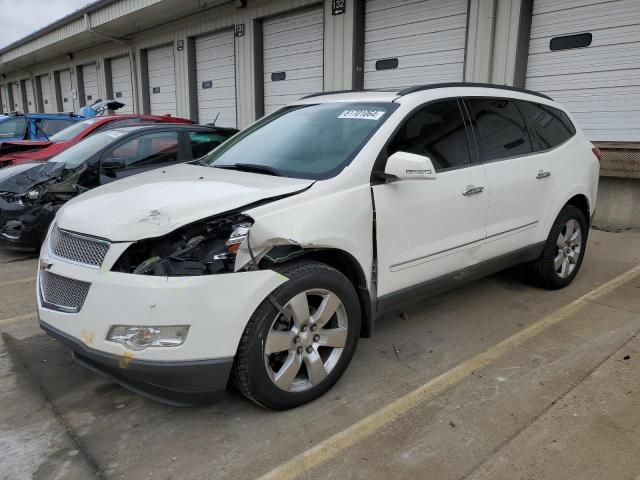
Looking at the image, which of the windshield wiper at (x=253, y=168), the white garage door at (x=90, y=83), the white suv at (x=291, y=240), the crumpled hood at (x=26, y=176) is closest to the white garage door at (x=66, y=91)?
the white garage door at (x=90, y=83)

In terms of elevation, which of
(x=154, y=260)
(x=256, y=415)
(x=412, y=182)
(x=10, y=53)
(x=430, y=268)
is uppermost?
(x=10, y=53)

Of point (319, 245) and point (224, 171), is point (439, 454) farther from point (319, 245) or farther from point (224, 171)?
point (224, 171)

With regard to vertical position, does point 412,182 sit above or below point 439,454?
above

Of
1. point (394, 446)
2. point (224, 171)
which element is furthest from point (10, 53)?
point (394, 446)

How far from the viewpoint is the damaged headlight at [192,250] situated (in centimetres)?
248

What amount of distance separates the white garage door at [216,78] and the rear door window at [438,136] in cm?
1085

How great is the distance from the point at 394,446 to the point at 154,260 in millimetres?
1487

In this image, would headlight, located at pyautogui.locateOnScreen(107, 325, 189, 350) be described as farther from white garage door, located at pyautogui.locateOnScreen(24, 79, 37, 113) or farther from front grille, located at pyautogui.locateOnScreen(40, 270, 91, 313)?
white garage door, located at pyautogui.locateOnScreen(24, 79, 37, 113)

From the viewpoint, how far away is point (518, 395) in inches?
119

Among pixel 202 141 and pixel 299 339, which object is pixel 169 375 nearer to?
pixel 299 339

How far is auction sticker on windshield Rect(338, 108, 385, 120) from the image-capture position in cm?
338

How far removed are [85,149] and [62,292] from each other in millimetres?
4570

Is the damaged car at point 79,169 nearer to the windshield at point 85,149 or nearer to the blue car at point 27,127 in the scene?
the windshield at point 85,149

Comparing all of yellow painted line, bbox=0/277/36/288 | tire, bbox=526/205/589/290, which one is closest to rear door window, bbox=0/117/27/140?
yellow painted line, bbox=0/277/36/288
